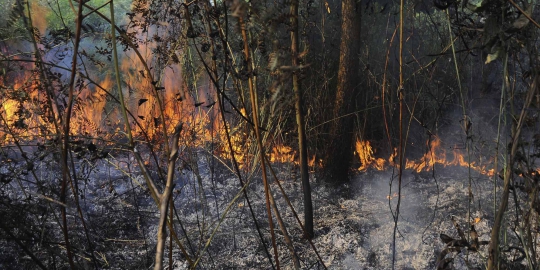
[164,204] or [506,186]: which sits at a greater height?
[164,204]

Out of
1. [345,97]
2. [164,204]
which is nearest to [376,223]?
[345,97]

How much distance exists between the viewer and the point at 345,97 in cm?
557

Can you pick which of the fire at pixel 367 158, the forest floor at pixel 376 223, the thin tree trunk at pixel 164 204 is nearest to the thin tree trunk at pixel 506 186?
the thin tree trunk at pixel 164 204

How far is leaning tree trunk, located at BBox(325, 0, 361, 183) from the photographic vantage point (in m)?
5.33

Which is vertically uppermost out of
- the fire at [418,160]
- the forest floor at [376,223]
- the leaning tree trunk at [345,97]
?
the leaning tree trunk at [345,97]

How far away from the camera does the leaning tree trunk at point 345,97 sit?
17.5ft

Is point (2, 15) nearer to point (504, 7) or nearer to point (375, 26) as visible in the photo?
point (375, 26)

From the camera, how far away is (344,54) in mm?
5488

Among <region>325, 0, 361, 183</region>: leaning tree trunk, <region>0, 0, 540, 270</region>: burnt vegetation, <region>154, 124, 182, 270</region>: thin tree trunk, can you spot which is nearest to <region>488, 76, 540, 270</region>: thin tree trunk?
<region>0, 0, 540, 270</region>: burnt vegetation

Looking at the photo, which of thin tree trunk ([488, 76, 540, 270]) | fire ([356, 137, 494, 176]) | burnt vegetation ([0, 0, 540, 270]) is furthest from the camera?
fire ([356, 137, 494, 176])

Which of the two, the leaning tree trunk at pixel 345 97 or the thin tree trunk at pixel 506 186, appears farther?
the leaning tree trunk at pixel 345 97

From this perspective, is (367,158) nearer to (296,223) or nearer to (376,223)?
(376,223)

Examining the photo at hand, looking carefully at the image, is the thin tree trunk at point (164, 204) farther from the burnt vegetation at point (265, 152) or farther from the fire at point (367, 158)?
the fire at point (367, 158)

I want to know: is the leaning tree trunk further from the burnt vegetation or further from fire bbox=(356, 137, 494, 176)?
fire bbox=(356, 137, 494, 176)
